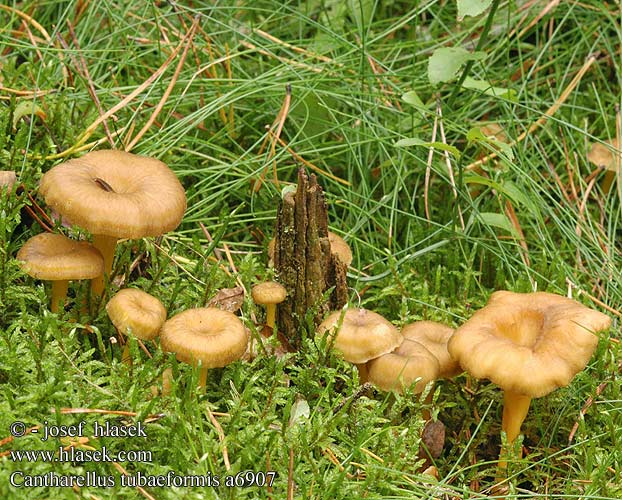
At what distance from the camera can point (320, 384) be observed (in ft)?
8.92

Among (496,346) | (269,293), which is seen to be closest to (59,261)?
(269,293)

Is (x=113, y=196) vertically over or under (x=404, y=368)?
over

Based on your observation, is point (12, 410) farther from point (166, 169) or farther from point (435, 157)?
point (435, 157)

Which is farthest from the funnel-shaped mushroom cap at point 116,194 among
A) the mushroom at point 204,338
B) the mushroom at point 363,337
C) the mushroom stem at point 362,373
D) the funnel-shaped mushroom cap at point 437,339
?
the funnel-shaped mushroom cap at point 437,339

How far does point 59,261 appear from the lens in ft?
8.28

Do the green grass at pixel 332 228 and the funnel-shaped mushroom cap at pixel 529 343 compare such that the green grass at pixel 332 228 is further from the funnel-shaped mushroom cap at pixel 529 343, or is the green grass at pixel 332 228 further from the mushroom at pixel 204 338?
the funnel-shaped mushroom cap at pixel 529 343

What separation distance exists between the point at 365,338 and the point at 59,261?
103cm

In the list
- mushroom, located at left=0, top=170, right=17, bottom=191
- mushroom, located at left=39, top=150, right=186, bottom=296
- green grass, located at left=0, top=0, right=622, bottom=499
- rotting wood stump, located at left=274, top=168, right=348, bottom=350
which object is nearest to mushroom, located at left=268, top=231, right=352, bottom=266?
rotting wood stump, located at left=274, top=168, right=348, bottom=350

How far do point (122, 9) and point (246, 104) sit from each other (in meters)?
0.92

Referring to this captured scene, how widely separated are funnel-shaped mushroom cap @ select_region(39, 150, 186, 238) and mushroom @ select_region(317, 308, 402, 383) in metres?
0.66

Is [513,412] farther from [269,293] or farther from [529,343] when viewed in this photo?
[269,293]

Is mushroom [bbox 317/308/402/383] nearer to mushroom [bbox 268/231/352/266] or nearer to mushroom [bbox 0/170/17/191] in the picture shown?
mushroom [bbox 268/231/352/266]

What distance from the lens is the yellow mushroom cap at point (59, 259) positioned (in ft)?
8.23

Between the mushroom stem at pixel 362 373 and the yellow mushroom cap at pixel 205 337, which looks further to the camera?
the mushroom stem at pixel 362 373
